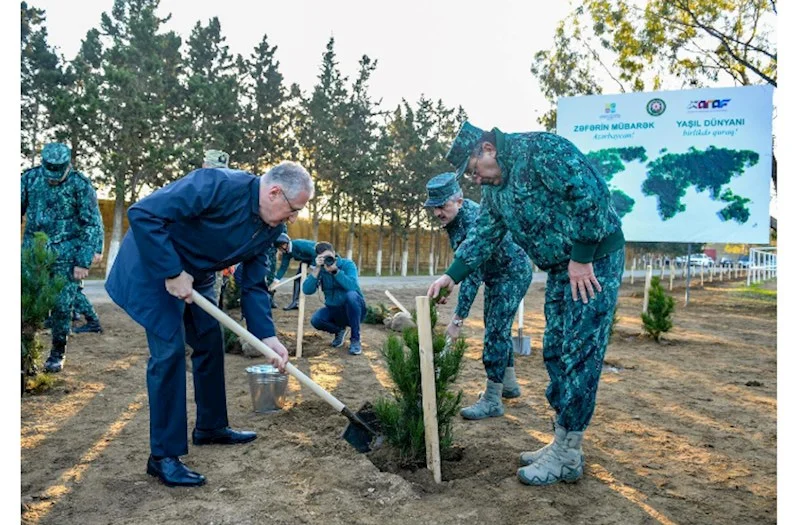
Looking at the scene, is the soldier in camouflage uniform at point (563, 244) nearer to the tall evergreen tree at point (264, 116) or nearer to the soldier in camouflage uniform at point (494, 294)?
the soldier in camouflage uniform at point (494, 294)

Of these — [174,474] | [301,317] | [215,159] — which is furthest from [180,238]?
[215,159]

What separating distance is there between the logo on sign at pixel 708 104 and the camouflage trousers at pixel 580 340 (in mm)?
9016

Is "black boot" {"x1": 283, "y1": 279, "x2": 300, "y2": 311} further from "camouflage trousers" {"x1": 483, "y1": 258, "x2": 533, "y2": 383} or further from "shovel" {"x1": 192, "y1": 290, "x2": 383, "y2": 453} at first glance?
"shovel" {"x1": 192, "y1": 290, "x2": 383, "y2": 453}

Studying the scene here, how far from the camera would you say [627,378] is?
6398mm

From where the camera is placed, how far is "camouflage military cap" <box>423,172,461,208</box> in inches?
183

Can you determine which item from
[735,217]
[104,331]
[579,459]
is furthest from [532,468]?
[735,217]

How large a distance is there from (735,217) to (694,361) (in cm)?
431

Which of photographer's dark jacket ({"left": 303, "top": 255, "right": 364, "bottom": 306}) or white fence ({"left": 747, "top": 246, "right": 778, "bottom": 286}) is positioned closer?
photographer's dark jacket ({"left": 303, "top": 255, "right": 364, "bottom": 306})

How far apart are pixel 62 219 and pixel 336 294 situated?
2982 mm

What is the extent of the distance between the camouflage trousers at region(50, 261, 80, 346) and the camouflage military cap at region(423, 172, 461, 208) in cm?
331

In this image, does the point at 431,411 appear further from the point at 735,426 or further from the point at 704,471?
the point at 735,426

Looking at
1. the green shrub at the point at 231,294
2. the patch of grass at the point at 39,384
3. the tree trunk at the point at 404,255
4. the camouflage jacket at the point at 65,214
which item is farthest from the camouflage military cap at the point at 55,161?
the tree trunk at the point at 404,255

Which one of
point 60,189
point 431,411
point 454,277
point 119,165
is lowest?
point 431,411

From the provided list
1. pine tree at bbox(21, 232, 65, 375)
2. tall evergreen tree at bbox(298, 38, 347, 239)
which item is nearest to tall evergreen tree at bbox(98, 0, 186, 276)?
tall evergreen tree at bbox(298, 38, 347, 239)
